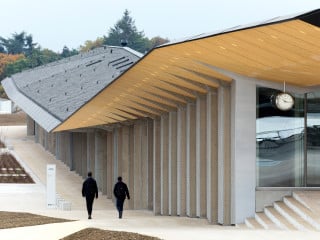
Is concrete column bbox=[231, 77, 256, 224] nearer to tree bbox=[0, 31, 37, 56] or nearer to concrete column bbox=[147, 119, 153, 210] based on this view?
concrete column bbox=[147, 119, 153, 210]

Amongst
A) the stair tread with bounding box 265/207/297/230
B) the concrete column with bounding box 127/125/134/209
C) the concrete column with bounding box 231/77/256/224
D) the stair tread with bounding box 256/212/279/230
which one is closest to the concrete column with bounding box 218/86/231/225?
the concrete column with bounding box 231/77/256/224

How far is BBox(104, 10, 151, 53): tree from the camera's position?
16638 centimetres

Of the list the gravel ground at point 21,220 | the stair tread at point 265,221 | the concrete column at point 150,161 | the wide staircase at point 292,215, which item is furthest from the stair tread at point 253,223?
the concrete column at point 150,161

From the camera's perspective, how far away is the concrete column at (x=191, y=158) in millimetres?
23828

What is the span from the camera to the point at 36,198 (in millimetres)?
32094

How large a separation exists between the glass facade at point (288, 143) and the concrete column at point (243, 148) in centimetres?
26

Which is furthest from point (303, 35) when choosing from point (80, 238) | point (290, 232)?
point (80, 238)

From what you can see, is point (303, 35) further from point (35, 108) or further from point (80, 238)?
point (35, 108)

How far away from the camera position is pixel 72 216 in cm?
2325

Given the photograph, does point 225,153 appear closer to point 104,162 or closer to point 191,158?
point 191,158

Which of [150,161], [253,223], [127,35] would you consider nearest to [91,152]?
[150,161]

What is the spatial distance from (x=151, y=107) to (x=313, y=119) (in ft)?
25.8

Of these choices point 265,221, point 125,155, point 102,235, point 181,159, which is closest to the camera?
point 102,235

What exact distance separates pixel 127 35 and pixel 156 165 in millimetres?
150105
